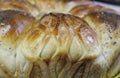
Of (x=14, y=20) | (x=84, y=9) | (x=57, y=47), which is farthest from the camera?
(x=84, y=9)

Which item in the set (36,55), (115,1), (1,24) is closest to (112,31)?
(36,55)

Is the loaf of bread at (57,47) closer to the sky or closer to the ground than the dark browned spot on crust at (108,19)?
closer to the ground

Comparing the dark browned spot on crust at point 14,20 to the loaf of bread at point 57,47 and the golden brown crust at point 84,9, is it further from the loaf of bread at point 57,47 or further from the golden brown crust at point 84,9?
the golden brown crust at point 84,9

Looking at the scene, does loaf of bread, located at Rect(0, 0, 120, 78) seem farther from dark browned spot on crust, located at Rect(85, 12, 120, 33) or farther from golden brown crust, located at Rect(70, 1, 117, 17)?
golden brown crust, located at Rect(70, 1, 117, 17)

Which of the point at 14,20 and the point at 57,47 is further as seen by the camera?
the point at 14,20

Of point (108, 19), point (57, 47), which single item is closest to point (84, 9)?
point (108, 19)

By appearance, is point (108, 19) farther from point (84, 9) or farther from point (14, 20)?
point (14, 20)

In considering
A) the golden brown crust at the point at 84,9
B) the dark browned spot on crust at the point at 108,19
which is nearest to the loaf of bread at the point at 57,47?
the dark browned spot on crust at the point at 108,19

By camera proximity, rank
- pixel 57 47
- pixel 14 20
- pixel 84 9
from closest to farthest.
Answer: pixel 57 47 → pixel 14 20 → pixel 84 9
